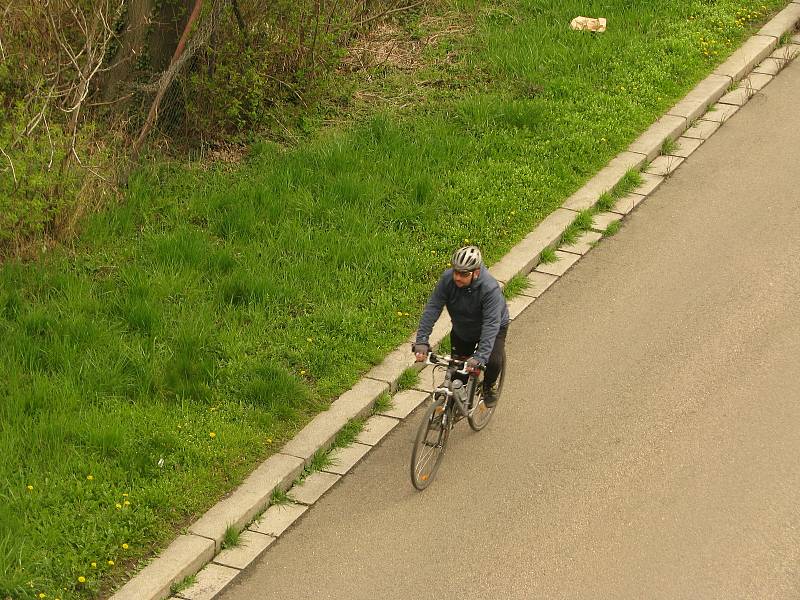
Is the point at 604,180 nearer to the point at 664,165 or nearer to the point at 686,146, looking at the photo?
the point at 664,165

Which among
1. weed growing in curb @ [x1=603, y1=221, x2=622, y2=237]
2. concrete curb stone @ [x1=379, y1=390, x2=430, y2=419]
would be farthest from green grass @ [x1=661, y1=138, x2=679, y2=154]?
concrete curb stone @ [x1=379, y1=390, x2=430, y2=419]

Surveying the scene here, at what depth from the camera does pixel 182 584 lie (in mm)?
8039

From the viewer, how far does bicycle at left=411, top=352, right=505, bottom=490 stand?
8.75 meters

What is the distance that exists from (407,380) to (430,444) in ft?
4.03

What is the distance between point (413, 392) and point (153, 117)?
4297 millimetres

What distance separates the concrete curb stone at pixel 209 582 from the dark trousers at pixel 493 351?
2380 mm

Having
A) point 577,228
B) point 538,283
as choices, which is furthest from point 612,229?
point 538,283

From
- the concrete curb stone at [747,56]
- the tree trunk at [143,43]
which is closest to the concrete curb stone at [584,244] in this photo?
the concrete curb stone at [747,56]

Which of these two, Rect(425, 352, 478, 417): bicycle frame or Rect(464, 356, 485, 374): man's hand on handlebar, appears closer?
Rect(464, 356, 485, 374): man's hand on handlebar

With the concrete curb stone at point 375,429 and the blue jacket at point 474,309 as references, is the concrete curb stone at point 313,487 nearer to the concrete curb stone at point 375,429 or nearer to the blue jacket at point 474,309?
the concrete curb stone at point 375,429

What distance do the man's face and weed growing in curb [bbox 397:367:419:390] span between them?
60.8 inches

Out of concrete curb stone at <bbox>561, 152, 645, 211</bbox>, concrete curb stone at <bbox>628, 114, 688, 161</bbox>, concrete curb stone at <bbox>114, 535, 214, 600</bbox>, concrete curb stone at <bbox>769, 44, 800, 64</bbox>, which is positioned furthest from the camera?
concrete curb stone at <bbox>769, 44, 800, 64</bbox>

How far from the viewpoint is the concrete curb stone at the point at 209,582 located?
26.1 feet

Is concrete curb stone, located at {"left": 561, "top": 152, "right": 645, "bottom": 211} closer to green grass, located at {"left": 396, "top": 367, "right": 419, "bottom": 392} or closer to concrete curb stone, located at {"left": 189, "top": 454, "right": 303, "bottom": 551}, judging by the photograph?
green grass, located at {"left": 396, "top": 367, "right": 419, "bottom": 392}
